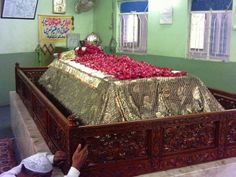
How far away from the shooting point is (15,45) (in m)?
6.21

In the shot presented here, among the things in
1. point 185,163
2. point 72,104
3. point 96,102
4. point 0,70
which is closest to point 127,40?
point 0,70

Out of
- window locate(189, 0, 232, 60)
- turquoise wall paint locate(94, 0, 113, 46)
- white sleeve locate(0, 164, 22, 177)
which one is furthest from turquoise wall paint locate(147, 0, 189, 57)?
white sleeve locate(0, 164, 22, 177)

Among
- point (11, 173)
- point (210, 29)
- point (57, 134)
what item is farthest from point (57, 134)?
point (210, 29)

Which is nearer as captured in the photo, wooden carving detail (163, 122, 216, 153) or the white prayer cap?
the white prayer cap

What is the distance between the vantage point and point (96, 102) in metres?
2.78

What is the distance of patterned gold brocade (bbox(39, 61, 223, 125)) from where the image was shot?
2615mm

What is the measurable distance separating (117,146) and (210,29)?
10.1 ft

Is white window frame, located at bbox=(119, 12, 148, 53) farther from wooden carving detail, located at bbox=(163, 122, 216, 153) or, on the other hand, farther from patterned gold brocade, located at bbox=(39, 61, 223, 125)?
wooden carving detail, located at bbox=(163, 122, 216, 153)

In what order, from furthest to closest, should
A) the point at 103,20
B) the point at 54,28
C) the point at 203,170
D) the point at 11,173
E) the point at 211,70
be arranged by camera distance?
the point at 103,20 < the point at 54,28 < the point at 211,70 < the point at 203,170 < the point at 11,173

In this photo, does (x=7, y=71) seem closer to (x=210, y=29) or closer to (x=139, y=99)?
(x=210, y=29)

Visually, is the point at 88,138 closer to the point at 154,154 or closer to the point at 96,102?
the point at 154,154

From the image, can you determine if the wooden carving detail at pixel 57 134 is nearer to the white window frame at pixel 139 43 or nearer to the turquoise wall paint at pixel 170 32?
Result: the turquoise wall paint at pixel 170 32

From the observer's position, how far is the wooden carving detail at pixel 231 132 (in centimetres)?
249

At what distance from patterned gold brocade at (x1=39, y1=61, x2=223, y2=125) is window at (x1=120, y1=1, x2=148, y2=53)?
115 inches
